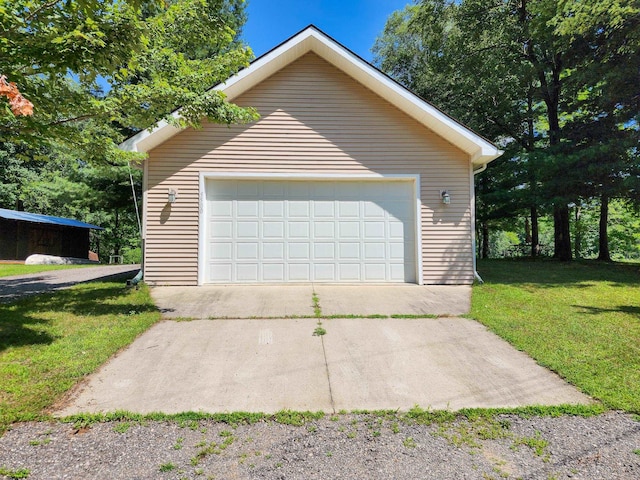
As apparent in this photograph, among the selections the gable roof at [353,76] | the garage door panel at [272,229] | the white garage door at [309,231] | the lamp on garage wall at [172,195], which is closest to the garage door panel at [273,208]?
the white garage door at [309,231]

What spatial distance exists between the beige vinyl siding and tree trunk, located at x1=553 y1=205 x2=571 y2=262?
816 cm

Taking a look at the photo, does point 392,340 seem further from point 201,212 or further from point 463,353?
point 201,212

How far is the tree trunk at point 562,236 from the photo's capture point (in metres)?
13.8

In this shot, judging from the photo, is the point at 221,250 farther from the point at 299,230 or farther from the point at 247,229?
the point at 299,230

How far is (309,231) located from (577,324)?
16.8ft

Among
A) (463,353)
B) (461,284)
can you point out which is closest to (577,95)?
(461,284)

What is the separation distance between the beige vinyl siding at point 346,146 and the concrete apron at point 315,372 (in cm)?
364

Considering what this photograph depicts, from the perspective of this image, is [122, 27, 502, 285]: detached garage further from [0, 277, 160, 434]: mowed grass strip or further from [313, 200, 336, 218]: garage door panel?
[0, 277, 160, 434]: mowed grass strip

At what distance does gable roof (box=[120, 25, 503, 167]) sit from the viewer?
7477 millimetres

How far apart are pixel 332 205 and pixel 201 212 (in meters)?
2.89

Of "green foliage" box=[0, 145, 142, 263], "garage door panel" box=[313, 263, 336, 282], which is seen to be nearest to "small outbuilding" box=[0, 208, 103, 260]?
"green foliage" box=[0, 145, 142, 263]

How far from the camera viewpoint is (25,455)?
2227 millimetres

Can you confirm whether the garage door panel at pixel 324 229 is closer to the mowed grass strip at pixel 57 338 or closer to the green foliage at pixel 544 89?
the mowed grass strip at pixel 57 338

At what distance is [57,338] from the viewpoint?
4.22 m
